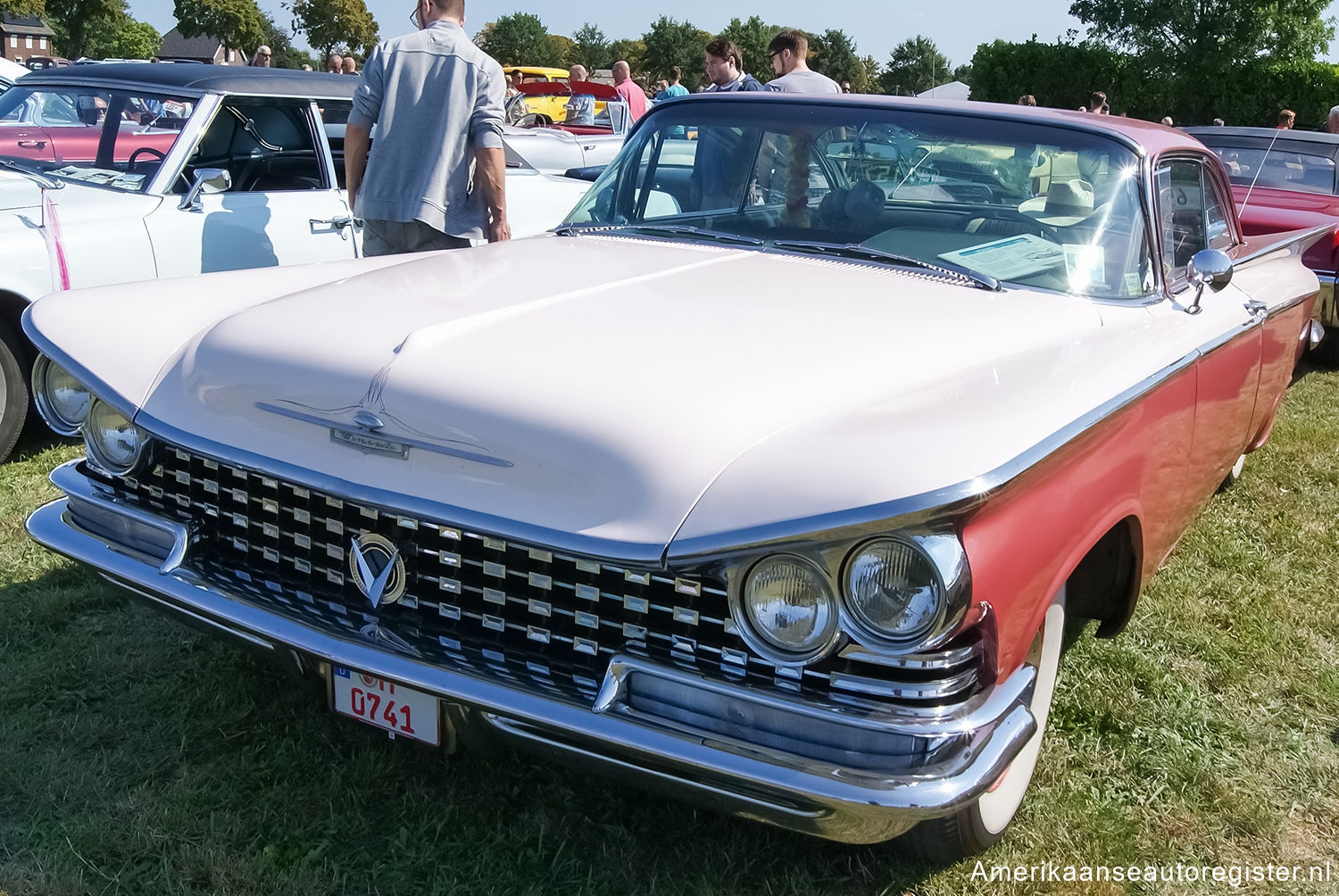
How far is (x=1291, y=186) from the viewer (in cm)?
767

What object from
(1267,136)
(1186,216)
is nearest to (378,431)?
(1186,216)

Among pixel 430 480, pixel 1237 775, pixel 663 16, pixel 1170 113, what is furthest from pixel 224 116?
pixel 663 16

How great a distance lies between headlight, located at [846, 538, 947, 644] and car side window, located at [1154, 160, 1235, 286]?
165 cm

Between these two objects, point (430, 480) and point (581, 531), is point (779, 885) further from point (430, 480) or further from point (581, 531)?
point (430, 480)

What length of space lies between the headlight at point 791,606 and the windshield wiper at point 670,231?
1.51 metres

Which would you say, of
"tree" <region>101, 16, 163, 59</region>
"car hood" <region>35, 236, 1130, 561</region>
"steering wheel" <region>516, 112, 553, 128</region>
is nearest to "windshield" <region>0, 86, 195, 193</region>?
"car hood" <region>35, 236, 1130, 561</region>

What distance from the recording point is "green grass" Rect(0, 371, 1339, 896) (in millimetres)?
2338

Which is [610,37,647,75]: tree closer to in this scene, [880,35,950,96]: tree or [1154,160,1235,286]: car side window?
[880,35,950,96]: tree

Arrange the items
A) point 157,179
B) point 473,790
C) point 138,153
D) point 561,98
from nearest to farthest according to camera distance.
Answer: point 473,790 < point 157,179 < point 138,153 < point 561,98

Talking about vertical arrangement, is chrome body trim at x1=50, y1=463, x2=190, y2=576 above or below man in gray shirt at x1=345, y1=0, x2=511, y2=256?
below

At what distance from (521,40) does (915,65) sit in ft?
103

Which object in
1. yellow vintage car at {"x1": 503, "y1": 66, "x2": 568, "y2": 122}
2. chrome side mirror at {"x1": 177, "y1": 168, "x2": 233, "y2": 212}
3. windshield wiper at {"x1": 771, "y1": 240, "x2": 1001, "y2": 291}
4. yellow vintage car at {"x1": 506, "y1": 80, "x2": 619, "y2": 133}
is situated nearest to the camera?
windshield wiper at {"x1": 771, "y1": 240, "x2": 1001, "y2": 291}

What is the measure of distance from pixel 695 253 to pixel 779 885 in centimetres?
163

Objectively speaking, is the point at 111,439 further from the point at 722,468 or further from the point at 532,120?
the point at 532,120
